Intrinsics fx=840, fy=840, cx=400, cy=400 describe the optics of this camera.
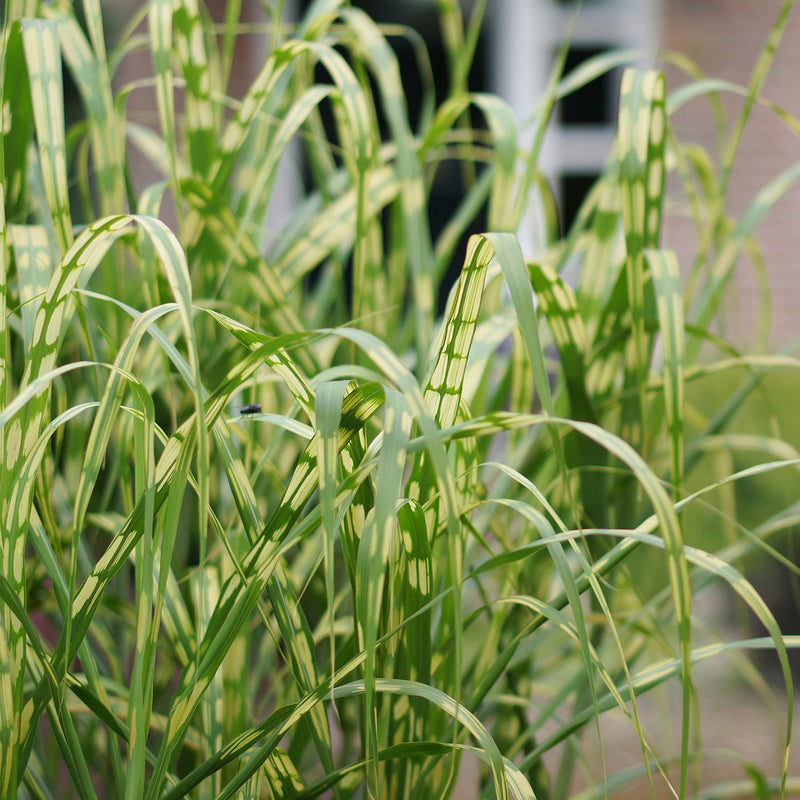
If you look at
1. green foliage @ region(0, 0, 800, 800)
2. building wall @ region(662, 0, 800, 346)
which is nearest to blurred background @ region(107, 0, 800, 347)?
building wall @ region(662, 0, 800, 346)

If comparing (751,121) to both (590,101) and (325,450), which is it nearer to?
(590,101)

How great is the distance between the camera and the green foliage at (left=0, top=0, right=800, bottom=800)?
11.9 inches

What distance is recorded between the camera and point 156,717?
45cm

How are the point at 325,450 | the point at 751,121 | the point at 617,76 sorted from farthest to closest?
the point at 617,76
the point at 751,121
the point at 325,450

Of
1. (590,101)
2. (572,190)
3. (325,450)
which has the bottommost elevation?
(572,190)

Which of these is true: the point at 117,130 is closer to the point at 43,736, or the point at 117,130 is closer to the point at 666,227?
the point at 43,736

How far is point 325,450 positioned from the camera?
0.27 m

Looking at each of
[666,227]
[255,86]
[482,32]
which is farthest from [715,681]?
[482,32]

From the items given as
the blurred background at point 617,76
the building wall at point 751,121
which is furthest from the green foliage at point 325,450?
the building wall at point 751,121

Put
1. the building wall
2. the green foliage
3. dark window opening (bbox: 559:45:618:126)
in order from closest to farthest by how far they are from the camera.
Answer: the green foliage, the building wall, dark window opening (bbox: 559:45:618:126)

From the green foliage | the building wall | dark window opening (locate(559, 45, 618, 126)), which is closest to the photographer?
the green foliage

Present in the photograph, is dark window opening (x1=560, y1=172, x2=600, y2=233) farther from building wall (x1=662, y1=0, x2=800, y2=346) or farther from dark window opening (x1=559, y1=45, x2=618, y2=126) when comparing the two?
building wall (x1=662, y1=0, x2=800, y2=346)

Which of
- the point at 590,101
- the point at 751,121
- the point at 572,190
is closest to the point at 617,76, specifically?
the point at 590,101

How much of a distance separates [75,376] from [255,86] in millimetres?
245
